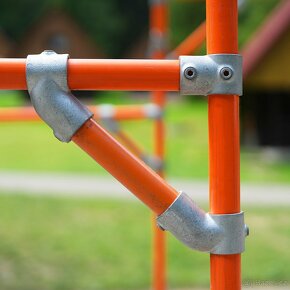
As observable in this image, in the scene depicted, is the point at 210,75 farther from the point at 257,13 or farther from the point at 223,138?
the point at 257,13

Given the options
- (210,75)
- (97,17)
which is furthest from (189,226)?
(97,17)

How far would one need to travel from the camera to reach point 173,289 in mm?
4918

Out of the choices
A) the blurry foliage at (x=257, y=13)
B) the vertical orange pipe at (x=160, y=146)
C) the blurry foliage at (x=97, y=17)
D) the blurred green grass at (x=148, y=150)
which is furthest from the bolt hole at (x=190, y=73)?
the blurry foliage at (x=97, y=17)

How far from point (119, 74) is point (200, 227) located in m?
0.31

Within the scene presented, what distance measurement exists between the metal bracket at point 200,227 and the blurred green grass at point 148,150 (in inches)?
320

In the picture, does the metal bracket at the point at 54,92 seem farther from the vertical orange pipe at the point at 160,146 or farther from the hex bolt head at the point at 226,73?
the vertical orange pipe at the point at 160,146

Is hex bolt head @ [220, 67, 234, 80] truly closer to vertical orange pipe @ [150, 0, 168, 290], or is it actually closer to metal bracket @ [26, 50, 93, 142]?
metal bracket @ [26, 50, 93, 142]

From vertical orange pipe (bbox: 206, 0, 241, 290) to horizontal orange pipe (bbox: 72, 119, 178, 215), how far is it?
0.09m

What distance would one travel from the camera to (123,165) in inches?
53.5

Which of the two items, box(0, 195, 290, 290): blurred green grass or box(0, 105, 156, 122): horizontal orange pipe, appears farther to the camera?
box(0, 195, 290, 290): blurred green grass

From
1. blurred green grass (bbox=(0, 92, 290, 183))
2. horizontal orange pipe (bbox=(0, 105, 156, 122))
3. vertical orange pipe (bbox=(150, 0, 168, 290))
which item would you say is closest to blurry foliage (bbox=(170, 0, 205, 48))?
blurred green grass (bbox=(0, 92, 290, 183))

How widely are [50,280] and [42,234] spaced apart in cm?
169

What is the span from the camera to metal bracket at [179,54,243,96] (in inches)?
53.3

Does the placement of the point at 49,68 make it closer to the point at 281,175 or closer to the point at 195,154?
the point at 281,175
